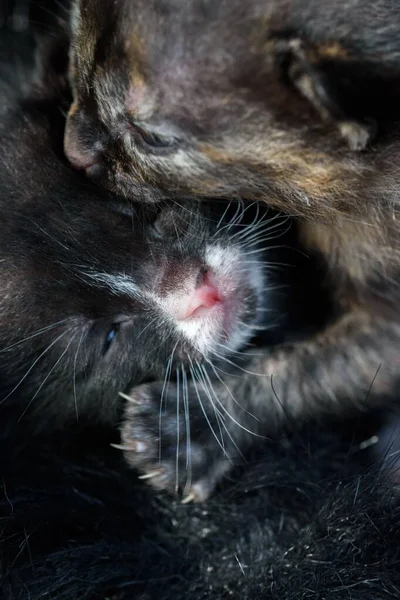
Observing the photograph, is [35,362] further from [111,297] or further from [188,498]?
[188,498]

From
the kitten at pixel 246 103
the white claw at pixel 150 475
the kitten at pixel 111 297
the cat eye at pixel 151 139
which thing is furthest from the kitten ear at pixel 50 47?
the white claw at pixel 150 475

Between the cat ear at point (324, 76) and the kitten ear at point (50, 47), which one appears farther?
the kitten ear at point (50, 47)

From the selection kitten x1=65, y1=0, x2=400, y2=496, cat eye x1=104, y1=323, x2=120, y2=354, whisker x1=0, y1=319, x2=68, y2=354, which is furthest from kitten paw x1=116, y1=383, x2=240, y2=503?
kitten x1=65, y1=0, x2=400, y2=496

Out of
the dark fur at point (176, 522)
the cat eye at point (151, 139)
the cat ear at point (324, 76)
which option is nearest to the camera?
the cat ear at point (324, 76)

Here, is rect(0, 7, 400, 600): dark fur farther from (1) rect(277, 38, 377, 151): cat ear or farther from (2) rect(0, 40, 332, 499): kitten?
(1) rect(277, 38, 377, 151): cat ear

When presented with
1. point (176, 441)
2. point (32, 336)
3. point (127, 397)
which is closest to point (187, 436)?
point (176, 441)

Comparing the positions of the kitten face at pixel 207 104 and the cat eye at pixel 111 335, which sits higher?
the kitten face at pixel 207 104

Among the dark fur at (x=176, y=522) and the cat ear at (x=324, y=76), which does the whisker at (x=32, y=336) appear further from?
the cat ear at (x=324, y=76)
